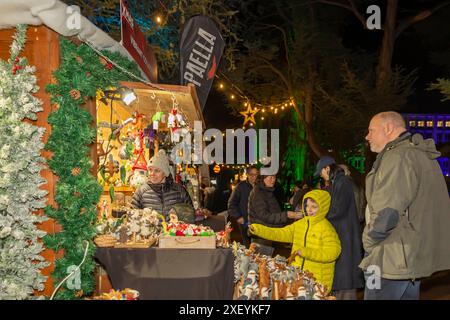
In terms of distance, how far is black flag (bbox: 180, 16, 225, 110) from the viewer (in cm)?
883

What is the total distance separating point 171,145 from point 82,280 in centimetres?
412

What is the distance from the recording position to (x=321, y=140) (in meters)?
22.4

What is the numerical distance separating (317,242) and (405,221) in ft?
4.23

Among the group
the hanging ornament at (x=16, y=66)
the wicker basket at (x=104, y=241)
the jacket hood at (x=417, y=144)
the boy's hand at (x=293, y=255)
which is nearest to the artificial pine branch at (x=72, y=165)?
the wicker basket at (x=104, y=241)

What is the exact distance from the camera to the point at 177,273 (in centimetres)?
476

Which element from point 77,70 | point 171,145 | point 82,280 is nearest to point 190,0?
point 171,145

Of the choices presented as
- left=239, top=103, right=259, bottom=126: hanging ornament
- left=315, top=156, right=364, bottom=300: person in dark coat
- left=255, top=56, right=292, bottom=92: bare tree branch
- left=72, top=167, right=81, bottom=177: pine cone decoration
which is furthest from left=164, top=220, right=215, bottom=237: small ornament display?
left=255, top=56, right=292, bottom=92: bare tree branch

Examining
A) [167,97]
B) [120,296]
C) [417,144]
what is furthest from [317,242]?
[167,97]

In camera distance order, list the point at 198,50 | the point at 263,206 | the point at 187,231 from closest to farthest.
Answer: the point at 187,231 → the point at 263,206 → the point at 198,50

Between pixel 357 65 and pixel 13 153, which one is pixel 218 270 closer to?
pixel 13 153

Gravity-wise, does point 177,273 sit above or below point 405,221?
below

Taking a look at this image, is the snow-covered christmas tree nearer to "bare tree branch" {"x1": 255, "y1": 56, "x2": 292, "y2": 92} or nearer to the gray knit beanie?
the gray knit beanie

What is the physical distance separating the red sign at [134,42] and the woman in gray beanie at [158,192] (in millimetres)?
1193

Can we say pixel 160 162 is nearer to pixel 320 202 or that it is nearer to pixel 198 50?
pixel 320 202
